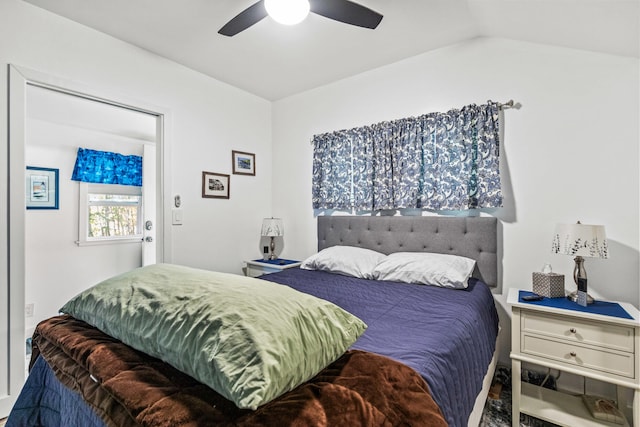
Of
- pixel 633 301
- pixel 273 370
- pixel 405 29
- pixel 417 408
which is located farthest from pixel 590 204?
pixel 273 370

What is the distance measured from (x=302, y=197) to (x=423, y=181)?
1357 millimetres

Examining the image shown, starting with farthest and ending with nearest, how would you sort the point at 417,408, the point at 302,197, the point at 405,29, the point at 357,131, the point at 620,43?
1. the point at 302,197
2. the point at 357,131
3. the point at 405,29
4. the point at 620,43
5. the point at 417,408

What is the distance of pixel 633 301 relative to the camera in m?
1.86

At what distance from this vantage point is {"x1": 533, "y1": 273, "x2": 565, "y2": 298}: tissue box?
6.15 feet

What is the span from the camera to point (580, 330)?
1.65 meters

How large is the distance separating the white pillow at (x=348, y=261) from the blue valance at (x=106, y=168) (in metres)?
2.94

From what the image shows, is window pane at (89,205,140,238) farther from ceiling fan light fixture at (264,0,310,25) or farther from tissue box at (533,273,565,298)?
tissue box at (533,273,565,298)

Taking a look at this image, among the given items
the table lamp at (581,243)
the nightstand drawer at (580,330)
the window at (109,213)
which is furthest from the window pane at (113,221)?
the table lamp at (581,243)

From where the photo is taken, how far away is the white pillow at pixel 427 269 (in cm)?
203

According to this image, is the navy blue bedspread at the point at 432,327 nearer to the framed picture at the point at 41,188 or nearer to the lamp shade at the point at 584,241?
the lamp shade at the point at 584,241

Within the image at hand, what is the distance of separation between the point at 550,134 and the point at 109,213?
4.72 metres

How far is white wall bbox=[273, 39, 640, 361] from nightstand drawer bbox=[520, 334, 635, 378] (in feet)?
1.64

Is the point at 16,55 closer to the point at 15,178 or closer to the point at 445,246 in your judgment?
the point at 15,178

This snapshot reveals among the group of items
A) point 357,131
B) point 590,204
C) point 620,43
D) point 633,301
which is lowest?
point 633,301
